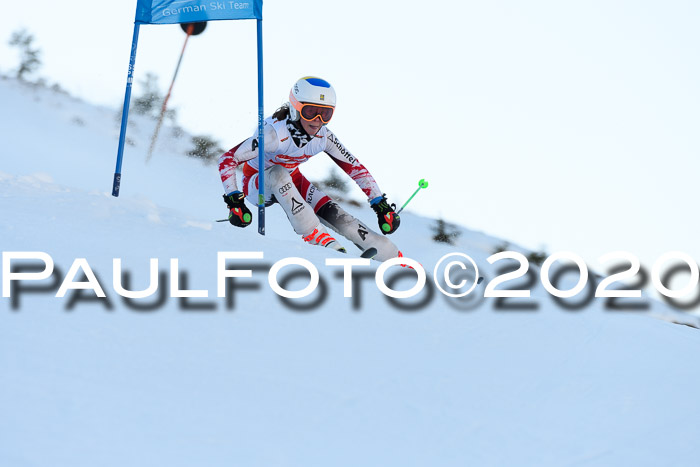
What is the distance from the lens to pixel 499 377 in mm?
3568

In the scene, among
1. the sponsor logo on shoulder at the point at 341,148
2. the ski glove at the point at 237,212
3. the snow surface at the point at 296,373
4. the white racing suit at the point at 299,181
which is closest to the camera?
the snow surface at the point at 296,373

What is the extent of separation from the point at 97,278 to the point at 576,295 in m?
3.06

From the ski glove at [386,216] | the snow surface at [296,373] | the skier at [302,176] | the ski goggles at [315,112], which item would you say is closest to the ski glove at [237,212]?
the skier at [302,176]

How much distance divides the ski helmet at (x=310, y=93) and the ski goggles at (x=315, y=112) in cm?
3

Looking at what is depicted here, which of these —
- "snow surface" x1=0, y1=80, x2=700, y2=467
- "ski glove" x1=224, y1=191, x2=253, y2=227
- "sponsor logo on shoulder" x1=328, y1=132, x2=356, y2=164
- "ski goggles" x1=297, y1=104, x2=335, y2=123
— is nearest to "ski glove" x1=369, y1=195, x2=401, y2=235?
"sponsor logo on shoulder" x1=328, y1=132, x2=356, y2=164

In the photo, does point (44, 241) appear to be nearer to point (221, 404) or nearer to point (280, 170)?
point (221, 404)

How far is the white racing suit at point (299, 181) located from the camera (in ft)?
20.4

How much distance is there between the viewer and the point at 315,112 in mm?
6207

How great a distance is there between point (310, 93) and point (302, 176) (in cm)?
88

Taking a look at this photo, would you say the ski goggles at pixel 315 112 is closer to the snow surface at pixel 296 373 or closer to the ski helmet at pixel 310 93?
the ski helmet at pixel 310 93

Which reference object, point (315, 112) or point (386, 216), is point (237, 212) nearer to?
point (315, 112)

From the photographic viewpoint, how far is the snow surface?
108 inches

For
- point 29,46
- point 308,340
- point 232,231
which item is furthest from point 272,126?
point 29,46

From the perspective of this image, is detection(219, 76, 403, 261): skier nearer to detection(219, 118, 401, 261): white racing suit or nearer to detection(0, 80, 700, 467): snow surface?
detection(219, 118, 401, 261): white racing suit
